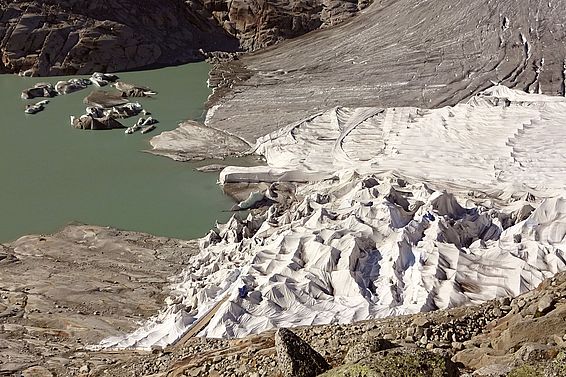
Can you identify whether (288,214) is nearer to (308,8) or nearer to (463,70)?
(463,70)

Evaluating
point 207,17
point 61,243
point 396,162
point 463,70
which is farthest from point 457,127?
point 207,17

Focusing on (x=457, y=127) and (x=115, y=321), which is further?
(x=457, y=127)

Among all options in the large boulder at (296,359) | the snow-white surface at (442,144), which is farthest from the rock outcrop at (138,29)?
the large boulder at (296,359)

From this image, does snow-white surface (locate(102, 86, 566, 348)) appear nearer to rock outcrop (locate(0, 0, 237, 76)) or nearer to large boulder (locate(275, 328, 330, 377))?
large boulder (locate(275, 328, 330, 377))

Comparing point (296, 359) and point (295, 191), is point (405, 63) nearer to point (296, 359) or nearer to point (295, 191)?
point (295, 191)

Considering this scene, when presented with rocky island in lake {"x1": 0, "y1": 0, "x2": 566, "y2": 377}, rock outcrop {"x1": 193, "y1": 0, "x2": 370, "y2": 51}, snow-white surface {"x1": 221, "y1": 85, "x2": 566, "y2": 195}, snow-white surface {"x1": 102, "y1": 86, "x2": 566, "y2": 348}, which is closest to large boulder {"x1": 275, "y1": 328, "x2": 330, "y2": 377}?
rocky island in lake {"x1": 0, "y1": 0, "x2": 566, "y2": 377}

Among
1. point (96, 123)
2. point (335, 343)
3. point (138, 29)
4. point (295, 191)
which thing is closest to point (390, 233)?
point (295, 191)
